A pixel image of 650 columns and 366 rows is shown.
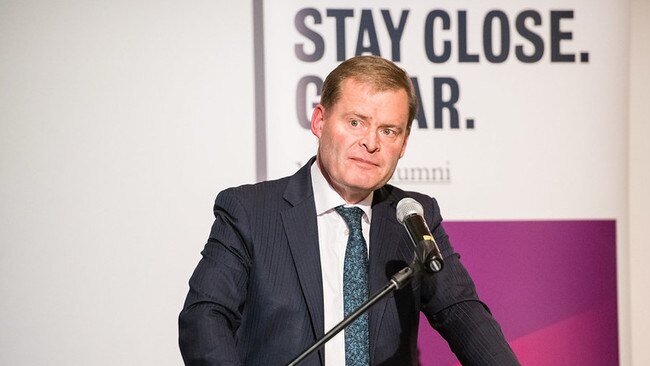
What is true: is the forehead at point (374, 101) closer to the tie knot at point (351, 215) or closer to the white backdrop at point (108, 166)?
the tie knot at point (351, 215)

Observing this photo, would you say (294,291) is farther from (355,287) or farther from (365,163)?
(365,163)

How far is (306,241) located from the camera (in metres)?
2.54

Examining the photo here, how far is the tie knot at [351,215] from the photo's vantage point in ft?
8.55

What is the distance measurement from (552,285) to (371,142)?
180cm

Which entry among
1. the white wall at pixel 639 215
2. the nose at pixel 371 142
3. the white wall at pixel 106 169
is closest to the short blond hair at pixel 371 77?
the nose at pixel 371 142

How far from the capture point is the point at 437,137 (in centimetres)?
387

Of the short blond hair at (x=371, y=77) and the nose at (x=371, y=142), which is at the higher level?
the short blond hair at (x=371, y=77)

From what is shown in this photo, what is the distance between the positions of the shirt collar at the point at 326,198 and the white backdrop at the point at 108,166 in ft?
3.73

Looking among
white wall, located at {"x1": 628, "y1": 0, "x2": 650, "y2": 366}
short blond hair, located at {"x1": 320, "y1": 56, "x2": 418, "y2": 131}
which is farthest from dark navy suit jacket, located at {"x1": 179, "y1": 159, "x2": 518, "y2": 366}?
white wall, located at {"x1": 628, "y1": 0, "x2": 650, "y2": 366}

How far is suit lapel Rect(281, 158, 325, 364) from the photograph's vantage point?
2447mm

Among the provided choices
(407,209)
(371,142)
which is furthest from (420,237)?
(371,142)

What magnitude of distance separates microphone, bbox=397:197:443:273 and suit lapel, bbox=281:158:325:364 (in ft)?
1.52

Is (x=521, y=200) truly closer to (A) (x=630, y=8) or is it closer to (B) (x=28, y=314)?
(A) (x=630, y=8)

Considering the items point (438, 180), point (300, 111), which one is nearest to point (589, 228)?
point (438, 180)
